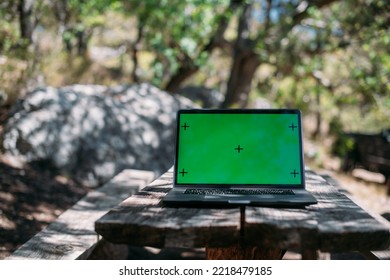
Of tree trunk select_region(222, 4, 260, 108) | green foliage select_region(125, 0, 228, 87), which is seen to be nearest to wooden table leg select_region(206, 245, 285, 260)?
green foliage select_region(125, 0, 228, 87)

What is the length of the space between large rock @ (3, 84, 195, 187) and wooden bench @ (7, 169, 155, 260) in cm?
175

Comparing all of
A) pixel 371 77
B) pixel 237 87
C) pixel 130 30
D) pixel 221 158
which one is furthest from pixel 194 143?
pixel 130 30

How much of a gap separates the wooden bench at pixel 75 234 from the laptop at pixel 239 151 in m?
1.04

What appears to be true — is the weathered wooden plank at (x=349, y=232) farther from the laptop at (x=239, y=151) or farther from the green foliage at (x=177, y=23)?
the green foliage at (x=177, y=23)

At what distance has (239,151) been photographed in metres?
2.34

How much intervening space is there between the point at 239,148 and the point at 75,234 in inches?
61.3

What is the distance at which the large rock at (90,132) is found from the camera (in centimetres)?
614

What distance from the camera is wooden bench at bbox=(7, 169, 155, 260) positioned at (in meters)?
2.81

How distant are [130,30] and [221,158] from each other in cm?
2236

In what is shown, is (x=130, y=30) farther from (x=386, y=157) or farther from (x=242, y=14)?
(x=386, y=157)

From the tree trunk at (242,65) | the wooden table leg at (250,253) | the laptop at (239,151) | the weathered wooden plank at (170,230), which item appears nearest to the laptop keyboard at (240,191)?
the laptop at (239,151)

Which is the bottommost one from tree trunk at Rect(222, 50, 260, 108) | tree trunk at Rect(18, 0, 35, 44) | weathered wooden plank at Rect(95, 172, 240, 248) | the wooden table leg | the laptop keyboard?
the wooden table leg

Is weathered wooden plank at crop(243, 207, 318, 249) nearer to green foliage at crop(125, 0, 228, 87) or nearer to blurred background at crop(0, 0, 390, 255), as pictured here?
blurred background at crop(0, 0, 390, 255)

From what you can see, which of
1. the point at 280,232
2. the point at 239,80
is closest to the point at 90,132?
the point at 239,80
